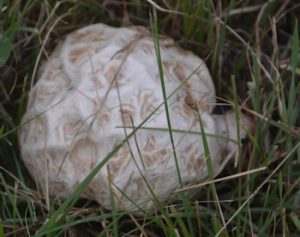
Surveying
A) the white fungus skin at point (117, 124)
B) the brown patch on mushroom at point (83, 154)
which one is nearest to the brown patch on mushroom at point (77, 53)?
the white fungus skin at point (117, 124)

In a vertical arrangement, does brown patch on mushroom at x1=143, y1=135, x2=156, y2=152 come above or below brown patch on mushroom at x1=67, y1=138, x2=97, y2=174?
above

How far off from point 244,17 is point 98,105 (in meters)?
0.64

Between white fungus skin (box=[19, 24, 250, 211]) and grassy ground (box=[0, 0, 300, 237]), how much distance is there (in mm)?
62

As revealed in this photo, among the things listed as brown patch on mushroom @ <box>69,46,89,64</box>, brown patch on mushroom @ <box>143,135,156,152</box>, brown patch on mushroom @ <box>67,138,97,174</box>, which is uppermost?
brown patch on mushroom @ <box>69,46,89,64</box>

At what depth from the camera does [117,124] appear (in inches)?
54.9

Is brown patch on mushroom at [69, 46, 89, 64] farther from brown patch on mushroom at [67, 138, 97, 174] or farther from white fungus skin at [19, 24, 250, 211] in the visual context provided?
brown patch on mushroom at [67, 138, 97, 174]

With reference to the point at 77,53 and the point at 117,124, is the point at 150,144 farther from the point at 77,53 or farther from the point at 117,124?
the point at 77,53

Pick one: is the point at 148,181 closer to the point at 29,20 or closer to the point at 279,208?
the point at 279,208

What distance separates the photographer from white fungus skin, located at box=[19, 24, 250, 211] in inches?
54.9

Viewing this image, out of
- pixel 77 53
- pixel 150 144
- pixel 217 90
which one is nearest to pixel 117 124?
pixel 150 144

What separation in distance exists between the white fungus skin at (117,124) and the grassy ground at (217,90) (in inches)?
2.5

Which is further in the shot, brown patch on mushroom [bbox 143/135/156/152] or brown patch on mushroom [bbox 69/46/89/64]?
brown patch on mushroom [bbox 69/46/89/64]

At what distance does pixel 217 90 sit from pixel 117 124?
16.3 inches

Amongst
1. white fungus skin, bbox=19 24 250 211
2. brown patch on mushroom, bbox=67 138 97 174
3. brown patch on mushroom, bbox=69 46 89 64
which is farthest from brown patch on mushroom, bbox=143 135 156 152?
brown patch on mushroom, bbox=69 46 89 64
